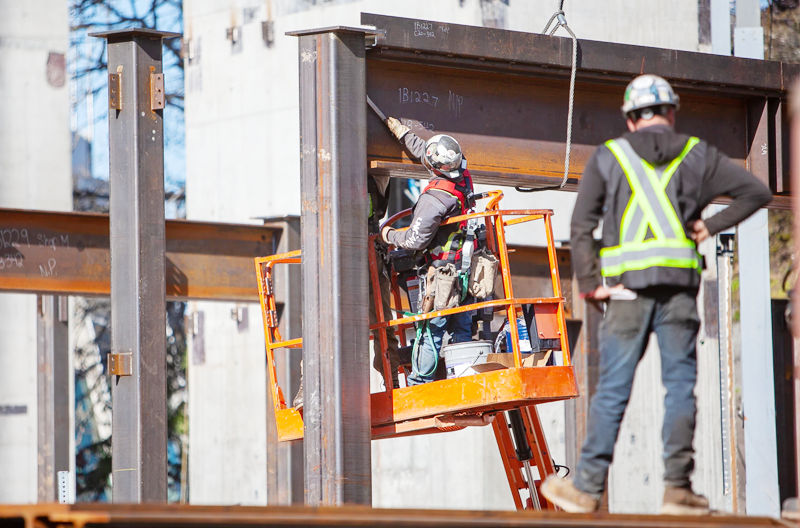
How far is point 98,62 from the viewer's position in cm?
2941

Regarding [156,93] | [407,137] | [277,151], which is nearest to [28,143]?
[277,151]

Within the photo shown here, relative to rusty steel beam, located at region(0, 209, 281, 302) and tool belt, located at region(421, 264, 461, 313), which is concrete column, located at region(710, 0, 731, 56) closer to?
rusty steel beam, located at region(0, 209, 281, 302)

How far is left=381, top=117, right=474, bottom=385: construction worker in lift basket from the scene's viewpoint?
7.40 metres

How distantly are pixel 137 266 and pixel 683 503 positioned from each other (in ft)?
15.9

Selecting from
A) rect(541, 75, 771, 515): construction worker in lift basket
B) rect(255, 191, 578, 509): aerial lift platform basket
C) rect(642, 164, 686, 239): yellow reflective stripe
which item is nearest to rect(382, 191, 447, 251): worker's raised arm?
rect(255, 191, 578, 509): aerial lift platform basket

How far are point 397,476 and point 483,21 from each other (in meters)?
6.82

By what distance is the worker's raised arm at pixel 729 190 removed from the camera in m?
5.38

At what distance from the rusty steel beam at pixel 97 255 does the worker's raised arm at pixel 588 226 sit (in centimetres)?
665

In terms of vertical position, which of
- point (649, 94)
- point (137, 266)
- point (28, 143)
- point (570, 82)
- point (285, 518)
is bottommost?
point (285, 518)

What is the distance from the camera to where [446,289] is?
7.44m

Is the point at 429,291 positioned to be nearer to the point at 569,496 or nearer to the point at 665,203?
the point at 569,496

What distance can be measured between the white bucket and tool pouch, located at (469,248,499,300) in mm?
354

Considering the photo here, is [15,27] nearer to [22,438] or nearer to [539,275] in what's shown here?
[22,438]

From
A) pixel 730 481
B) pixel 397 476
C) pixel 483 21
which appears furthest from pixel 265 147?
pixel 730 481
